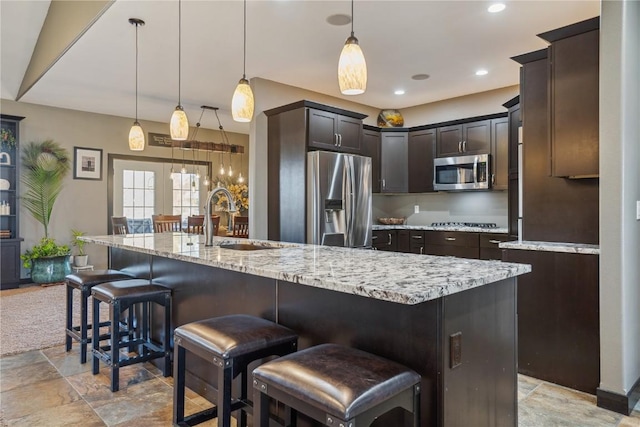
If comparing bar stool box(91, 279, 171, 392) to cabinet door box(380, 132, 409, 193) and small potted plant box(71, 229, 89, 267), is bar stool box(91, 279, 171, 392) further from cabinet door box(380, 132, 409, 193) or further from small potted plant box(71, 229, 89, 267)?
small potted plant box(71, 229, 89, 267)

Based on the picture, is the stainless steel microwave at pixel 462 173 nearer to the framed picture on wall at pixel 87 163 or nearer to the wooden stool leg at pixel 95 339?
the wooden stool leg at pixel 95 339

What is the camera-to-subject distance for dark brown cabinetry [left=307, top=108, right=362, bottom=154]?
467 centimetres

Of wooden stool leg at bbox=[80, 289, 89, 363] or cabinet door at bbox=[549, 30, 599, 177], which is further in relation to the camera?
wooden stool leg at bbox=[80, 289, 89, 363]

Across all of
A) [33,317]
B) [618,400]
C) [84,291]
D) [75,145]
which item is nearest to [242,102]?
[84,291]

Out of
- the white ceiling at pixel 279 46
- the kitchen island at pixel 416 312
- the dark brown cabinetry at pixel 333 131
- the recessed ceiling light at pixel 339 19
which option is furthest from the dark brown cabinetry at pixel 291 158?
the kitchen island at pixel 416 312

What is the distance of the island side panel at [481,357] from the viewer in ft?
4.64

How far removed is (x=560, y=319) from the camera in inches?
107

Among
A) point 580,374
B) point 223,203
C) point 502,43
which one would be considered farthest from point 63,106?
point 580,374

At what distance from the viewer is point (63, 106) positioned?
639 centimetres

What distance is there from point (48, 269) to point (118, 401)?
4512mm

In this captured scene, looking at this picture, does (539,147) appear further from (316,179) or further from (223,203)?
(223,203)

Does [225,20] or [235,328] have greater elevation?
[225,20]

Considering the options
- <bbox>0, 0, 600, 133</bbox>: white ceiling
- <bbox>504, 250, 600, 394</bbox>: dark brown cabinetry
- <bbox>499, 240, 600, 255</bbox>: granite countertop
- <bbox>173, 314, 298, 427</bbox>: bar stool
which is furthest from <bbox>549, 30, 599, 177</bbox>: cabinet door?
<bbox>173, 314, 298, 427</bbox>: bar stool

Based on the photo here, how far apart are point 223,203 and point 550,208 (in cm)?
627
